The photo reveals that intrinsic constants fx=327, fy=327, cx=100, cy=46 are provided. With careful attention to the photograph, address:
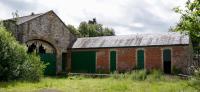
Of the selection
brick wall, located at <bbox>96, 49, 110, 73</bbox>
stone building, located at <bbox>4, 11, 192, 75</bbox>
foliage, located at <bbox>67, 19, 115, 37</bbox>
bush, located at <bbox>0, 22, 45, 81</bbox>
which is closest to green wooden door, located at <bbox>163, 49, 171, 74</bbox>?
stone building, located at <bbox>4, 11, 192, 75</bbox>

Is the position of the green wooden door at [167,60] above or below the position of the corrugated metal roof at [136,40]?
below

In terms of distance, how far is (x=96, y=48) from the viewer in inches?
1260

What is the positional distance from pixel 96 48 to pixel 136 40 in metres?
4.10

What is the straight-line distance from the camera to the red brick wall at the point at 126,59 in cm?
2995

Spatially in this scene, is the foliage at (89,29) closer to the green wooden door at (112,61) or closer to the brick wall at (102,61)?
the brick wall at (102,61)

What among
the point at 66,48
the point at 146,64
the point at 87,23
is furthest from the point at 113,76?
the point at 87,23

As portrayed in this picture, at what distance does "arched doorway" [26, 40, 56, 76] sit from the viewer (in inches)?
1196

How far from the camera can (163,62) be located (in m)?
28.5

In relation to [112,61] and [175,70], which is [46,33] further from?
[175,70]

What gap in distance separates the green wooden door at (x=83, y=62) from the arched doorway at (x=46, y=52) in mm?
2228

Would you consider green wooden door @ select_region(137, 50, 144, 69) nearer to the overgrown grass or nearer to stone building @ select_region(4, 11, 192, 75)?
stone building @ select_region(4, 11, 192, 75)

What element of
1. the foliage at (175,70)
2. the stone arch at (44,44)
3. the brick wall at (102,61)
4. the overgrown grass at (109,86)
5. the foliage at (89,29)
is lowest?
the overgrown grass at (109,86)

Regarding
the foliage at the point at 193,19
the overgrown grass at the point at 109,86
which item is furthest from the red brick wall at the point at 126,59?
the foliage at the point at 193,19

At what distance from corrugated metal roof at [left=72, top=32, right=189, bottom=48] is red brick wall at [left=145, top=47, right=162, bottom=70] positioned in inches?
21.2
